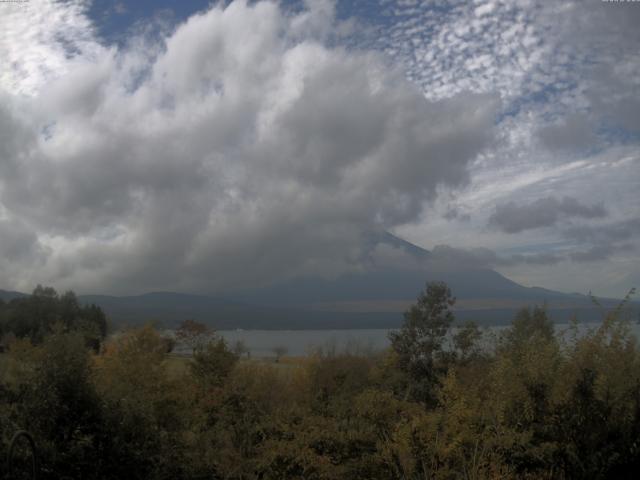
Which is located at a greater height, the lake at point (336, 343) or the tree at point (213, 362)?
the tree at point (213, 362)

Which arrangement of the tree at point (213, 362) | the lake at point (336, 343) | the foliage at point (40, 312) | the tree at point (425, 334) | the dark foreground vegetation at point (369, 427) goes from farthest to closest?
1. the foliage at point (40, 312)
2. the tree at point (425, 334)
3. the lake at point (336, 343)
4. the tree at point (213, 362)
5. the dark foreground vegetation at point (369, 427)

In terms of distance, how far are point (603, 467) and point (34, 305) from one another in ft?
240

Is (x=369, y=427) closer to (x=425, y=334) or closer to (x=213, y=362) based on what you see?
(x=213, y=362)

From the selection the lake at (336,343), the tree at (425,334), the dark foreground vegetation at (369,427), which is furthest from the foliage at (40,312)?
the dark foreground vegetation at (369,427)

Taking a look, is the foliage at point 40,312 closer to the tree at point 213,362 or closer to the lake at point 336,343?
the lake at point 336,343

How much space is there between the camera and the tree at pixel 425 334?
3004 cm

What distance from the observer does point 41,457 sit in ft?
28.0

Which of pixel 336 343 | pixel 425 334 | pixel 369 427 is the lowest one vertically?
pixel 336 343

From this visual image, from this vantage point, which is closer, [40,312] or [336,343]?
[336,343]

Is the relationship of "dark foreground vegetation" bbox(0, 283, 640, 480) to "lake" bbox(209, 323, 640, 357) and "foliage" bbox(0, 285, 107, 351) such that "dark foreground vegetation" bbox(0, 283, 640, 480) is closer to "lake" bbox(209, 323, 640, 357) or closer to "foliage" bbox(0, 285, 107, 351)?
"lake" bbox(209, 323, 640, 357)

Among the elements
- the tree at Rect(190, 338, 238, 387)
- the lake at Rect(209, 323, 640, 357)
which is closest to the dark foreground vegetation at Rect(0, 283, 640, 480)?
the lake at Rect(209, 323, 640, 357)

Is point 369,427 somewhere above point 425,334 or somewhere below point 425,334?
below

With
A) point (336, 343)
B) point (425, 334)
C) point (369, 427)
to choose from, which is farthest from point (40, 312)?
point (369, 427)

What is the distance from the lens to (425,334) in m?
30.9
